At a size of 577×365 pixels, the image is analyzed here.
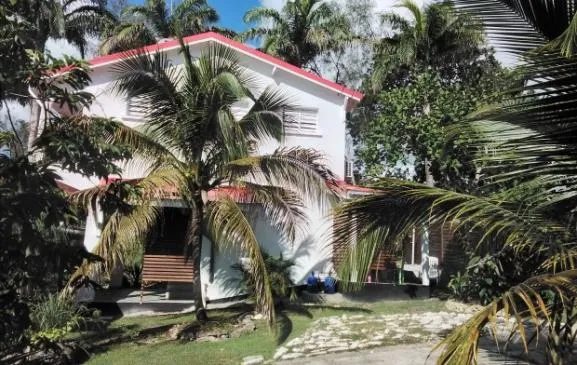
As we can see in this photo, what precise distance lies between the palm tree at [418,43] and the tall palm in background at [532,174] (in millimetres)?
12254

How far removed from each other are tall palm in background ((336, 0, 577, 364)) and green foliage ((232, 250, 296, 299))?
7.46 metres

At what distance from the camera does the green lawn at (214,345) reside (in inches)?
353

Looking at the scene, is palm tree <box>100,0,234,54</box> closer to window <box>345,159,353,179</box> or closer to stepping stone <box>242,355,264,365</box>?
window <box>345,159,353,179</box>

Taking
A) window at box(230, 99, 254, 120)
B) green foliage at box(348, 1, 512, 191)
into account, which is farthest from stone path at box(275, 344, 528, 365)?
window at box(230, 99, 254, 120)

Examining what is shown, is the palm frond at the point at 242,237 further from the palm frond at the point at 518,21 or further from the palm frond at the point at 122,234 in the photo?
the palm frond at the point at 518,21

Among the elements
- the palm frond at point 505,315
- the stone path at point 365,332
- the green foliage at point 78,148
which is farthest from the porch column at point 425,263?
the green foliage at point 78,148

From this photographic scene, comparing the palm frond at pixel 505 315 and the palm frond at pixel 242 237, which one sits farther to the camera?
the palm frond at pixel 242 237

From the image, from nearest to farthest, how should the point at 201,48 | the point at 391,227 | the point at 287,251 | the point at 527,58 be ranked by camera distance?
1. the point at 527,58
2. the point at 391,227
3. the point at 287,251
4. the point at 201,48

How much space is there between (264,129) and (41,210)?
7.82 metres

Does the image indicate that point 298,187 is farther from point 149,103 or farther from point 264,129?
point 149,103

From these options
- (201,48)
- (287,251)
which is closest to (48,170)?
(287,251)

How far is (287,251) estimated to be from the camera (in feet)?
46.8

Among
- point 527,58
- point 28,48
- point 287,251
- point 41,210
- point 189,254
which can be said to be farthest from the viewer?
point 287,251

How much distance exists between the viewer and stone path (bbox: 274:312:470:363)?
9.22 m
